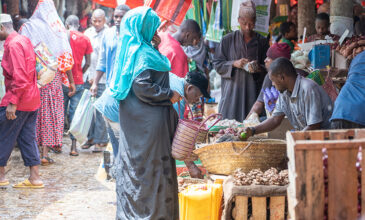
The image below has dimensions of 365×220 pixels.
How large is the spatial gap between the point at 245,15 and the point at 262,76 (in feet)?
2.86

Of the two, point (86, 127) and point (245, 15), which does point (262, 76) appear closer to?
point (245, 15)

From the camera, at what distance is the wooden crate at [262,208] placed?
4781 mm

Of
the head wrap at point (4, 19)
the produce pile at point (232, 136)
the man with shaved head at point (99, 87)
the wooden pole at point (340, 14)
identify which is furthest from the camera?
the man with shaved head at point (99, 87)

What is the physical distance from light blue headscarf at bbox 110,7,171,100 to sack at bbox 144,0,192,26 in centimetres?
238

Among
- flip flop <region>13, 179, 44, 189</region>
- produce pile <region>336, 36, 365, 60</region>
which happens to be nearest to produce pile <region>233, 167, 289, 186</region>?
produce pile <region>336, 36, 365, 60</region>

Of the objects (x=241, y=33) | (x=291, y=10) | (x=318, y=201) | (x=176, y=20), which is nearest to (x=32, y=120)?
(x=176, y=20)

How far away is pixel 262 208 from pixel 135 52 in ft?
5.54

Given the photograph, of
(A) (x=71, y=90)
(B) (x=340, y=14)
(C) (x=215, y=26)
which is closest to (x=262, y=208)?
(B) (x=340, y=14)

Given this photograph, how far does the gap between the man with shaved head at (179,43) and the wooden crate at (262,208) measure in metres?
3.10

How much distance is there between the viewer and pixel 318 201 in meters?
3.33

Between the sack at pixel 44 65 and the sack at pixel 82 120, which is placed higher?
the sack at pixel 44 65

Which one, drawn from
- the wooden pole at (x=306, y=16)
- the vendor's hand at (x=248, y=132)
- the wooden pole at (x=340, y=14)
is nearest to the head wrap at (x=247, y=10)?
the wooden pole at (x=340, y=14)

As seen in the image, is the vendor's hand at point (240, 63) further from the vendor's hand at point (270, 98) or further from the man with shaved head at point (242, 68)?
the vendor's hand at point (270, 98)

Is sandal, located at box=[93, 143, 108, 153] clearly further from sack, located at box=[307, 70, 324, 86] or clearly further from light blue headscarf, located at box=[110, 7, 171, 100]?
light blue headscarf, located at box=[110, 7, 171, 100]
